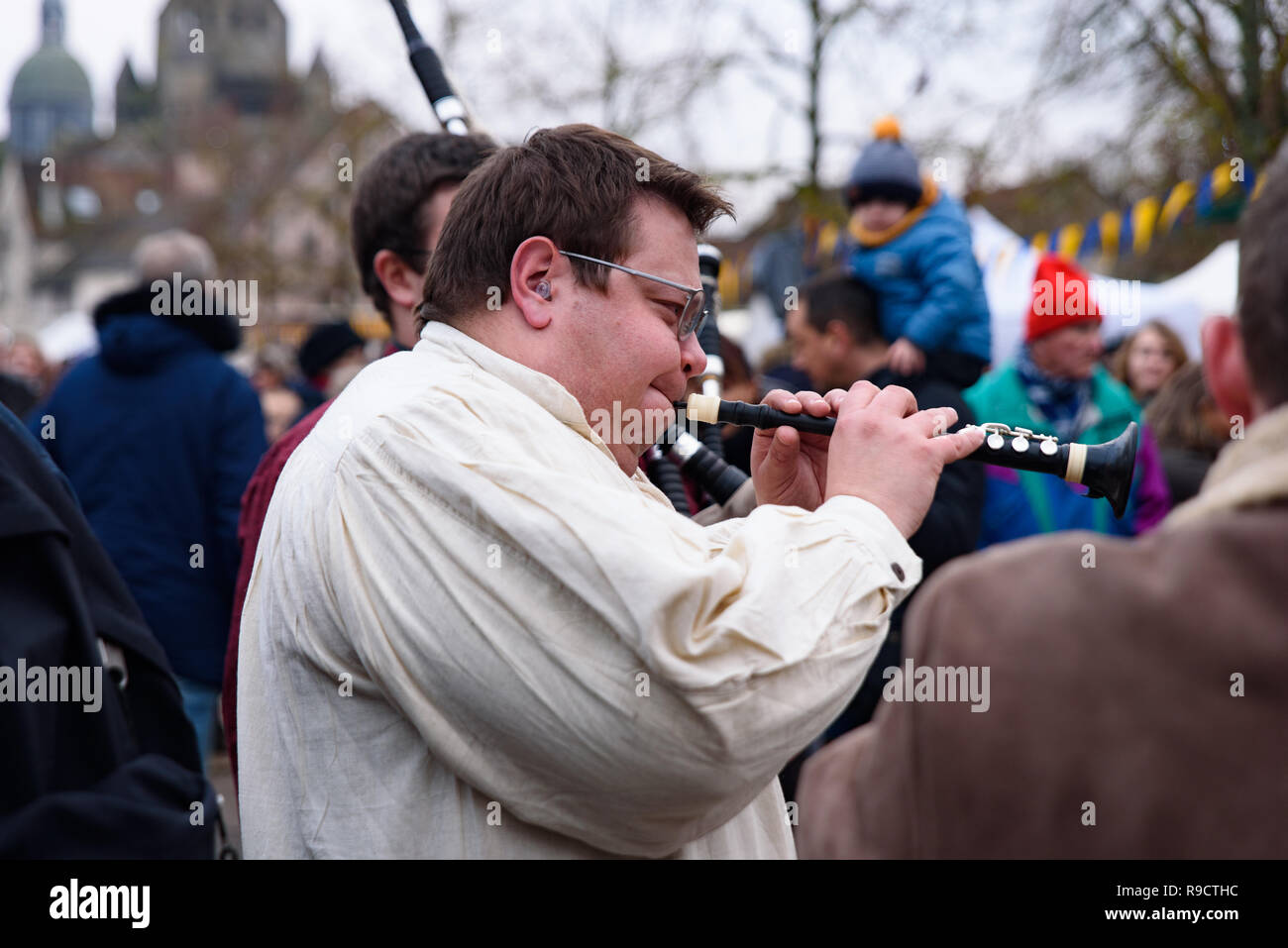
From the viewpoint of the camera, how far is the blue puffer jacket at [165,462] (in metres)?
4.21

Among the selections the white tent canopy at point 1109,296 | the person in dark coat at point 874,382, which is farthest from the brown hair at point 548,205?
the white tent canopy at point 1109,296

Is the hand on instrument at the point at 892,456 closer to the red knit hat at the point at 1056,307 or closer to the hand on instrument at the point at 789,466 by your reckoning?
the hand on instrument at the point at 789,466

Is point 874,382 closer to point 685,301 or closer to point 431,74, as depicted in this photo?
point 431,74

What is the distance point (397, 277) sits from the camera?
9.82 feet

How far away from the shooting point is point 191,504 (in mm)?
4285

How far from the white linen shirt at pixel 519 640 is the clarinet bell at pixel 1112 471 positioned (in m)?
0.73

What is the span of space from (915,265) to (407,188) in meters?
2.39

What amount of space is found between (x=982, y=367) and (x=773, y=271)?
8.09m

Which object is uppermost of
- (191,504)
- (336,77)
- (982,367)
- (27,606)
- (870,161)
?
(336,77)

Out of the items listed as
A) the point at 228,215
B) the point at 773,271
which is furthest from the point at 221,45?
the point at 773,271

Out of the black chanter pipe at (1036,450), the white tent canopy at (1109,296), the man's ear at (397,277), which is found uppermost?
the white tent canopy at (1109,296)

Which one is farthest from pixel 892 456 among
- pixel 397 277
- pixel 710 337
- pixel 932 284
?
pixel 932 284

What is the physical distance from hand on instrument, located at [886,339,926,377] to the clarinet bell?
1813 mm
